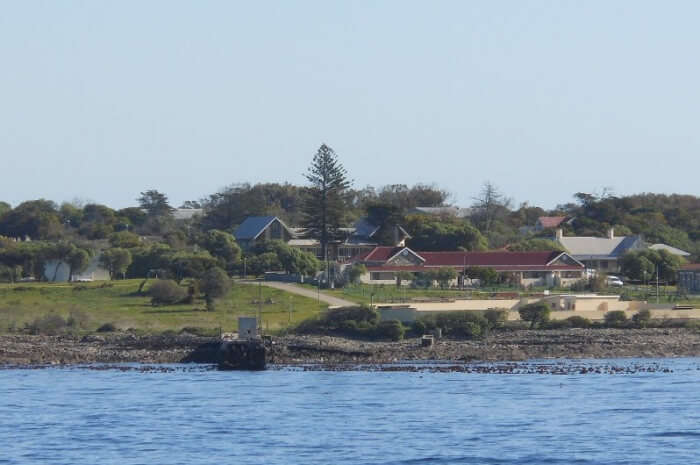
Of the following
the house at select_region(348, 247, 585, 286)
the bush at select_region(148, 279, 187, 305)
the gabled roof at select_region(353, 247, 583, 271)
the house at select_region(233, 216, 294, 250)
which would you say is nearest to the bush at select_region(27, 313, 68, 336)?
the bush at select_region(148, 279, 187, 305)

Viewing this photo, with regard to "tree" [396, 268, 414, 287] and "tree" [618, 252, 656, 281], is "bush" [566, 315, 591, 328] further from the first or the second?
"tree" [618, 252, 656, 281]

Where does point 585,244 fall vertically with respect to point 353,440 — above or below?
above

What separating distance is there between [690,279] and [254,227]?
4320 centimetres

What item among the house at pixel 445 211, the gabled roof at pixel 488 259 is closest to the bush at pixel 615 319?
the gabled roof at pixel 488 259

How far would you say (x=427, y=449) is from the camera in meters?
44.6

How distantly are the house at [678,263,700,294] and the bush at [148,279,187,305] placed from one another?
36.0 m

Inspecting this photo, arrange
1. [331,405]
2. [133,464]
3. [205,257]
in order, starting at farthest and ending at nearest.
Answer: [205,257] < [331,405] < [133,464]

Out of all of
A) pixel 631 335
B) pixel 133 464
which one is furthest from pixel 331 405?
pixel 631 335

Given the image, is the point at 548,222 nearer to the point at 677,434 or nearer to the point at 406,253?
the point at 406,253

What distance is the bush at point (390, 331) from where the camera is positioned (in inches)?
3130

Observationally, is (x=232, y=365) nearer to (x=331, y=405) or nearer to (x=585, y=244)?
(x=331, y=405)

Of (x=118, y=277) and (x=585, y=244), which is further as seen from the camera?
(x=585, y=244)

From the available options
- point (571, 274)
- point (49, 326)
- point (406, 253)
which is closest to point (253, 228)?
point (406, 253)

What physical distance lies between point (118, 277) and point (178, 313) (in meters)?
23.3
